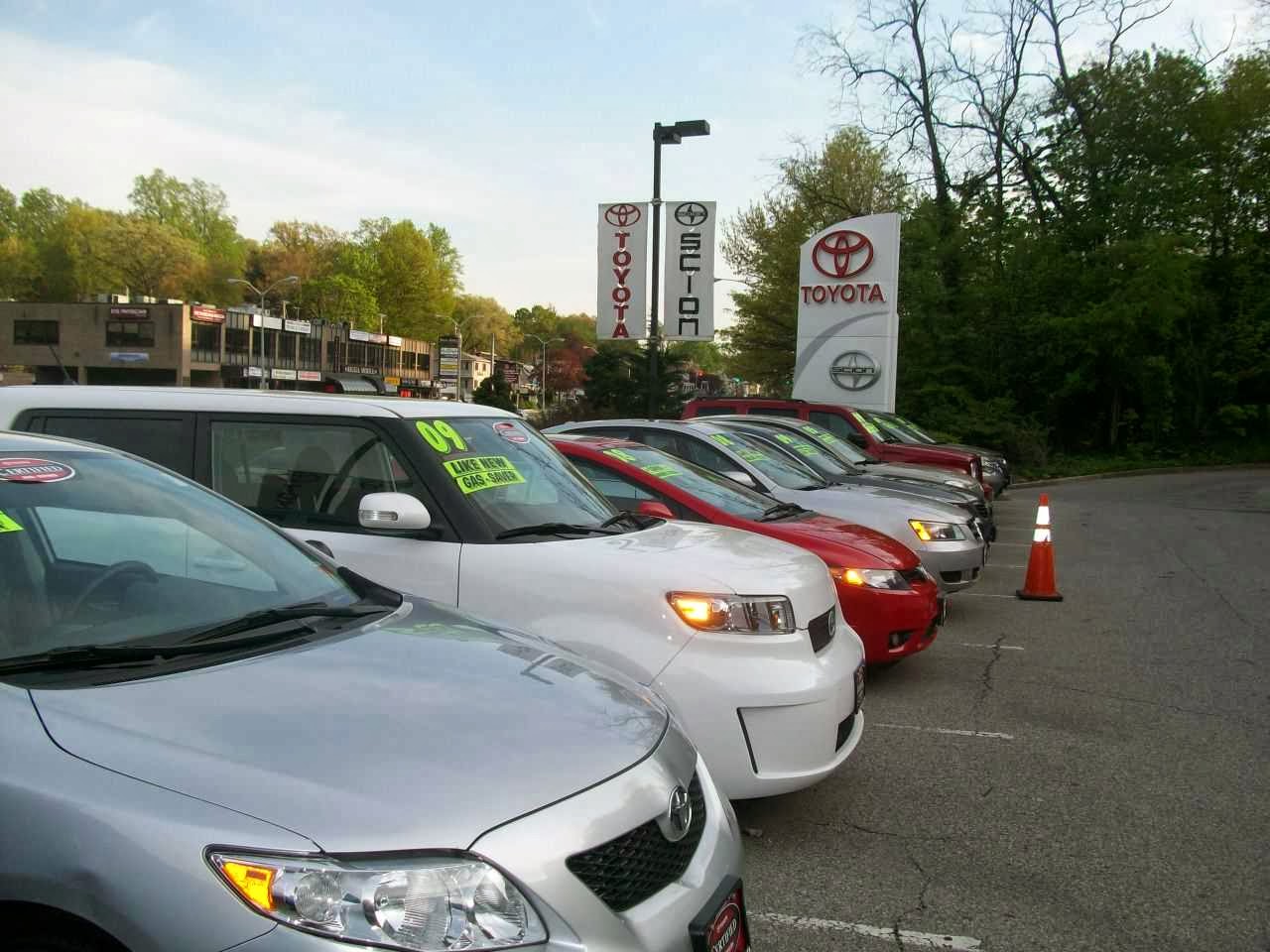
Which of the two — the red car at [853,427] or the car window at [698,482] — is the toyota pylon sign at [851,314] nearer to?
the red car at [853,427]

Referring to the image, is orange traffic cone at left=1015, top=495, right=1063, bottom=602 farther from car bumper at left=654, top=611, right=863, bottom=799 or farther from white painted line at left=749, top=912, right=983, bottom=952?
white painted line at left=749, top=912, right=983, bottom=952

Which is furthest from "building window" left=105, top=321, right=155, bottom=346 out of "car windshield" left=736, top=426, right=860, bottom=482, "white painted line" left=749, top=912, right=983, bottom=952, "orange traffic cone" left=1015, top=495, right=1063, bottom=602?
"white painted line" left=749, top=912, right=983, bottom=952

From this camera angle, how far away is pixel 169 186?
12062cm

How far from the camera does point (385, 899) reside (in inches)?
74.4

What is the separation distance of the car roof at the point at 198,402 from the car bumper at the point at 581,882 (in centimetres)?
282

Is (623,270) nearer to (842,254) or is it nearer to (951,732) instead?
(842,254)

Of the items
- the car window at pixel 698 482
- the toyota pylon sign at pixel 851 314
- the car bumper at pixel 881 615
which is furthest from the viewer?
the toyota pylon sign at pixel 851 314

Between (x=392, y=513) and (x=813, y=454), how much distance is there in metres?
8.21

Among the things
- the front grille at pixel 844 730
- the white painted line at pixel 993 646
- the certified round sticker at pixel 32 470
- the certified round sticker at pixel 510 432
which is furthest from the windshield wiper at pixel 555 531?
the white painted line at pixel 993 646

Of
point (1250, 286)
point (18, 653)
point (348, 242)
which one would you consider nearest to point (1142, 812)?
point (18, 653)

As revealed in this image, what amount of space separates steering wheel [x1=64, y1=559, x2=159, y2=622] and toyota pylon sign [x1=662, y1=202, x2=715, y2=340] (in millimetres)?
14186

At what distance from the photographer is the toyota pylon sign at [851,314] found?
24.1 m

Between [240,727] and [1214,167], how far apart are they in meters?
38.3

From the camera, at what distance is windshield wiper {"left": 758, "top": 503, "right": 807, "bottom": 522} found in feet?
22.6
